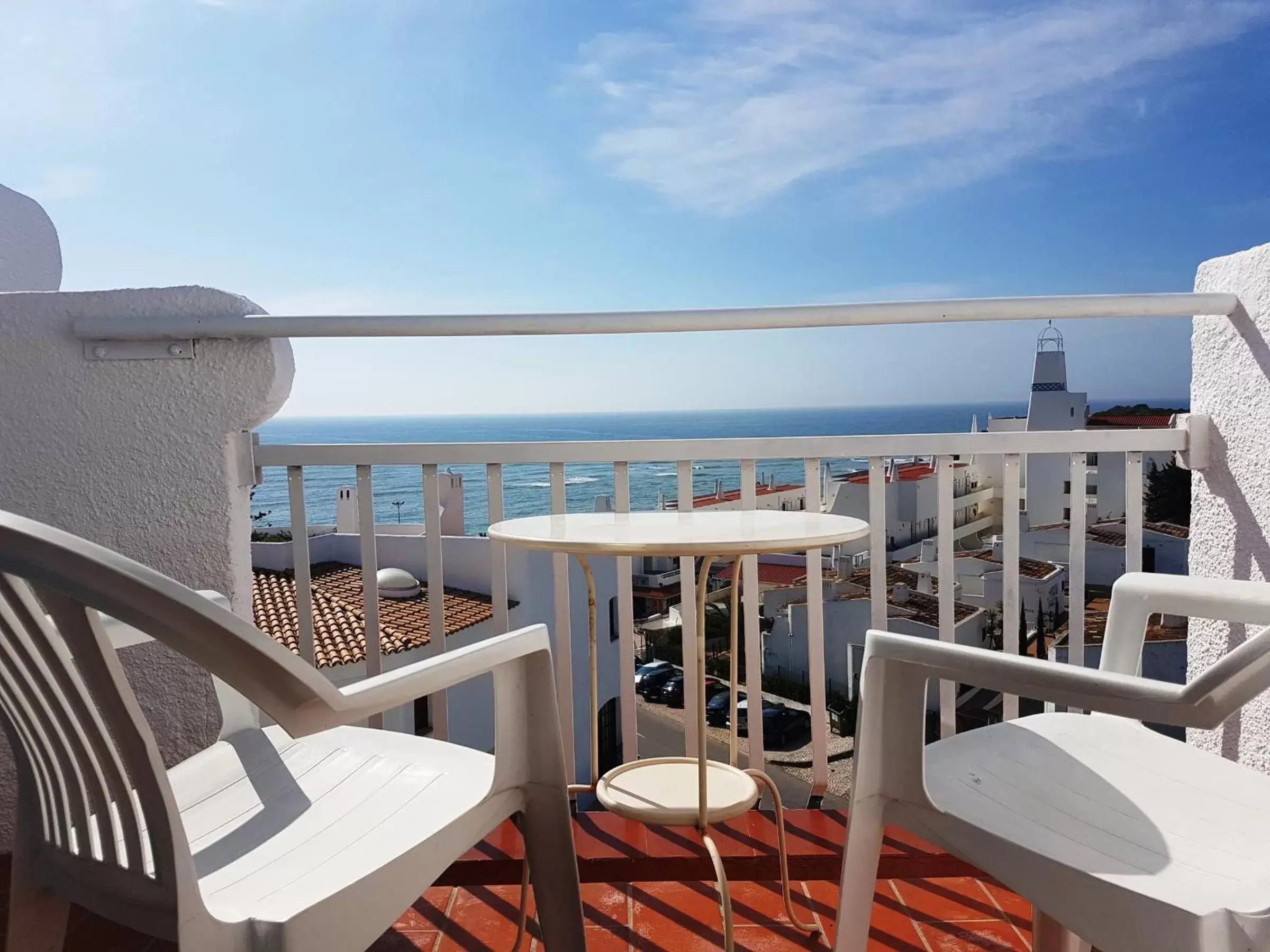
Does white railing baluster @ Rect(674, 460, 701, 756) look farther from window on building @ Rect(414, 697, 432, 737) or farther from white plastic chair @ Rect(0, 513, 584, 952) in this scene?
window on building @ Rect(414, 697, 432, 737)

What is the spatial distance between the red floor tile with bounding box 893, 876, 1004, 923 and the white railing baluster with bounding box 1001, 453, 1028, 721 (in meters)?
0.40

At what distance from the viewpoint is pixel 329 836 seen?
104 centimetres

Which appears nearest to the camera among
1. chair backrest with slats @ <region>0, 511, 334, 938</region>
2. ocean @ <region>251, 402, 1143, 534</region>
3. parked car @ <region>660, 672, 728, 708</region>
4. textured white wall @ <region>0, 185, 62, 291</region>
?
chair backrest with slats @ <region>0, 511, 334, 938</region>

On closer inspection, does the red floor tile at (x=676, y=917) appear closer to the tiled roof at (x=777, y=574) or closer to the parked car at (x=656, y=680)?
the tiled roof at (x=777, y=574)

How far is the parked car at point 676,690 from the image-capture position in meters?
11.2

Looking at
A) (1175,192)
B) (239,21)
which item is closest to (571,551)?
(239,21)

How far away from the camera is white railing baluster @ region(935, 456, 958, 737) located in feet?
6.61

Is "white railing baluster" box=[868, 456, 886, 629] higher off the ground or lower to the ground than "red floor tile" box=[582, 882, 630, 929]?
higher

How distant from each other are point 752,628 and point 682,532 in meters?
0.62

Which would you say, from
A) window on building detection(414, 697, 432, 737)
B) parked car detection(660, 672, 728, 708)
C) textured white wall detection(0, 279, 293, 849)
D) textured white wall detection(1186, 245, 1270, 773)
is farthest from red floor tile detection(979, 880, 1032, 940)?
window on building detection(414, 697, 432, 737)

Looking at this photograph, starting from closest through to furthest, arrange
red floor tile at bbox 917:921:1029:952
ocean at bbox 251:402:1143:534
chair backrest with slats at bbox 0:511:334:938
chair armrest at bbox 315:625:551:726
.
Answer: chair backrest with slats at bbox 0:511:334:938
chair armrest at bbox 315:625:551:726
red floor tile at bbox 917:921:1029:952
ocean at bbox 251:402:1143:534

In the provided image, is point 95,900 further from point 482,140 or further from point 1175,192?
point 1175,192

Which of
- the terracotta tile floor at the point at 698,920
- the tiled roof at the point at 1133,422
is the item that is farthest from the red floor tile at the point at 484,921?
the tiled roof at the point at 1133,422

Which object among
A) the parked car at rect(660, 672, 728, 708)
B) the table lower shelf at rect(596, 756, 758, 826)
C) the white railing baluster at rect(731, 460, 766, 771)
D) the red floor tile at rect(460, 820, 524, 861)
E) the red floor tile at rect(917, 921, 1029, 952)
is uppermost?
the white railing baluster at rect(731, 460, 766, 771)
